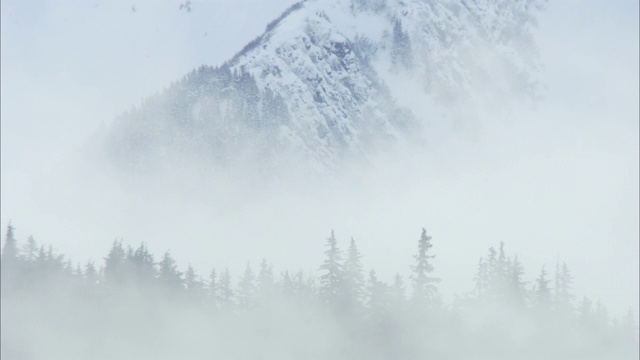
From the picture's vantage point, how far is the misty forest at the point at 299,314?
68.4 m

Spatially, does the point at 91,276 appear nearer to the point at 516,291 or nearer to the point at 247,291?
the point at 247,291

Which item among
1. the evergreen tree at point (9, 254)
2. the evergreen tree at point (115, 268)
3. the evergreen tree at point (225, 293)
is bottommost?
the evergreen tree at point (9, 254)

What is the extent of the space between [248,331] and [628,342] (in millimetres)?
31094

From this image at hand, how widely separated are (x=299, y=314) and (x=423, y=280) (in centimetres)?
799

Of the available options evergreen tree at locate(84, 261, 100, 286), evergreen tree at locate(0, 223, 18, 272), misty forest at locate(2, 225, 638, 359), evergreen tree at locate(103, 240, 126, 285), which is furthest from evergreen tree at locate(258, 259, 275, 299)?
evergreen tree at locate(0, 223, 18, 272)

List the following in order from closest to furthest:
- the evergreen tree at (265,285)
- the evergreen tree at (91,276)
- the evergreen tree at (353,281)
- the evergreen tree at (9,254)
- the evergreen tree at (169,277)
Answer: the evergreen tree at (9,254)
the evergreen tree at (91,276)
the evergreen tree at (169,277)
the evergreen tree at (353,281)
the evergreen tree at (265,285)

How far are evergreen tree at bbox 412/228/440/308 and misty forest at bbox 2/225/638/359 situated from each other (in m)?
0.08

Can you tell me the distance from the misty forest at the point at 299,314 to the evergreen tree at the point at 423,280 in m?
0.08

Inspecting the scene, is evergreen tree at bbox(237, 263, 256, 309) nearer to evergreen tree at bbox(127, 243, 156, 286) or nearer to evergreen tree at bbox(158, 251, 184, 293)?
evergreen tree at bbox(158, 251, 184, 293)

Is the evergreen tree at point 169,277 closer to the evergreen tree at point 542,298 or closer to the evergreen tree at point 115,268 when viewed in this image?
the evergreen tree at point 115,268

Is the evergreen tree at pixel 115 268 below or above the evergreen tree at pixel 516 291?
below

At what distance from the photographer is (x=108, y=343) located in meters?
70.0

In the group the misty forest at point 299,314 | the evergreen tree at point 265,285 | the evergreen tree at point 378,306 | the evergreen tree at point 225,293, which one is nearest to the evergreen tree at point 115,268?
the misty forest at point 299,314

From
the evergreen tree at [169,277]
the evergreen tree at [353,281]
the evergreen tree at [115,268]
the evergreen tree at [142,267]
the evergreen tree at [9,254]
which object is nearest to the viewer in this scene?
the evergreen tree at [9,254]
